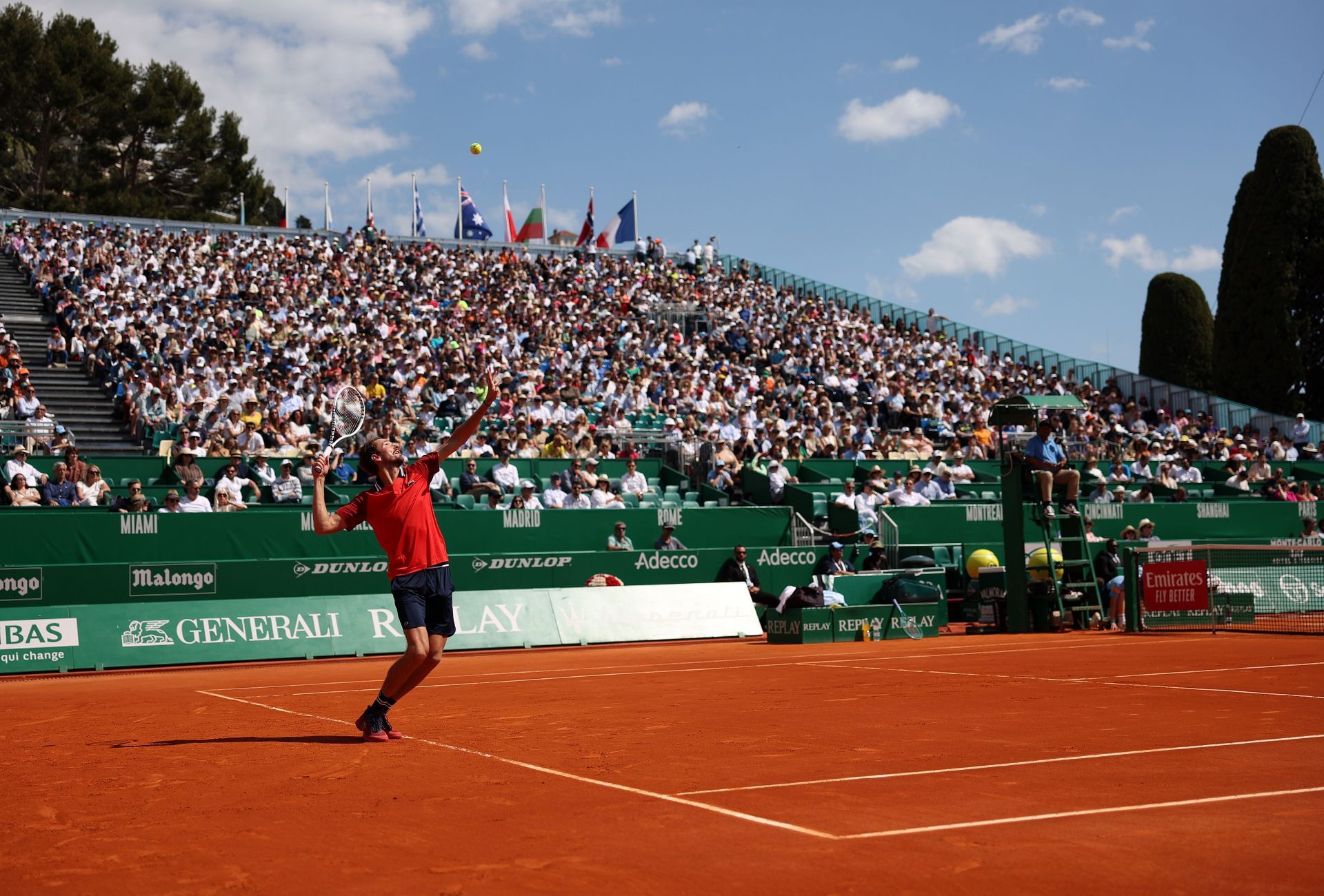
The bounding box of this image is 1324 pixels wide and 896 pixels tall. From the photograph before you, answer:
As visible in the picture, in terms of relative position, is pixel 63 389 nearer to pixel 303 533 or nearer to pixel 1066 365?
pixel 303 533

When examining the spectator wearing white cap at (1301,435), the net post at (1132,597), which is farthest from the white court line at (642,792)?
the spectator wearing white cap at (1301,435)

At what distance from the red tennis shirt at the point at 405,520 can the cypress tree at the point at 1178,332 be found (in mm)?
63241

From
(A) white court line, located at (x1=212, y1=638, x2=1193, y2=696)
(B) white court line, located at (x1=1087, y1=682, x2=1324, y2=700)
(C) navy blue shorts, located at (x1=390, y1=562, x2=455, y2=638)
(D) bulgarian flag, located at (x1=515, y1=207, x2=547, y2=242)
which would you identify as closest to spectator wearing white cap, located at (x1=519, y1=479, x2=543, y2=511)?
(A) white court line, located at (x1=212, y1=638, x2=1193, y2=696)

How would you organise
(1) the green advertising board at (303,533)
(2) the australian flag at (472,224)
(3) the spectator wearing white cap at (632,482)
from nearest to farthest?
(1) the green advertising board at (303,533) → (3) the spectator wearing white cap at (632,482) → (2) the australian flag at (472,224)

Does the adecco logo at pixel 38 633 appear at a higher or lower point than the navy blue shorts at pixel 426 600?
lower

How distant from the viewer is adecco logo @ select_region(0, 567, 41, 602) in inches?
722

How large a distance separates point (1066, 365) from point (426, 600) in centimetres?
3974

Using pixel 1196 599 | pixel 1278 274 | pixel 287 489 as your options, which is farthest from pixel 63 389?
pixel 1278 274

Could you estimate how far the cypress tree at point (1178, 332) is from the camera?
65625mm

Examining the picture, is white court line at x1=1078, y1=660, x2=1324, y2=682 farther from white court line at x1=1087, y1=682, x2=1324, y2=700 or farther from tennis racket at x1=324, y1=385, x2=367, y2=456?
tennis racket at x1=324, y1=385, x2=367, y2=456

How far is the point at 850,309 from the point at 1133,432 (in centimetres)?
1417

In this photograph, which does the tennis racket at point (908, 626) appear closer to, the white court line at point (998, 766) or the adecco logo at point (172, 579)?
the adecco logo at point (172, 579)

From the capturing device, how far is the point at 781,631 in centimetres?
2012

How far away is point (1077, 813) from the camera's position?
5785 millimetres
